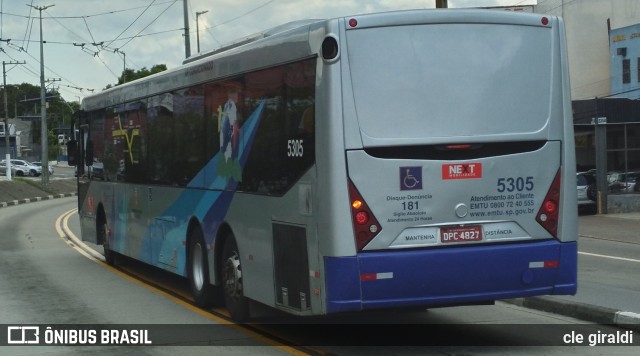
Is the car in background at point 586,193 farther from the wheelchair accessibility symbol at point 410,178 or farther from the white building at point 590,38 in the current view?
the wheelchair accessibility symbol at point 410,178

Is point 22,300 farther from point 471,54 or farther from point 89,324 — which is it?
point 471,54

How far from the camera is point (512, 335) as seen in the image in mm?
9844

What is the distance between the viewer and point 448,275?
833 centimetres

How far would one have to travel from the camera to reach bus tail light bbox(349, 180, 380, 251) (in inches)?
320

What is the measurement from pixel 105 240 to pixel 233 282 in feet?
25.9

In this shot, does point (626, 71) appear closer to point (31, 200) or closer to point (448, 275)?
point (31, 200)

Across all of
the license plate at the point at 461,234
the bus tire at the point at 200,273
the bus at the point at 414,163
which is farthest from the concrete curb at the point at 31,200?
the license plate at the point at 461,234

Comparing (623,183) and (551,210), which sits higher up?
(551,210)

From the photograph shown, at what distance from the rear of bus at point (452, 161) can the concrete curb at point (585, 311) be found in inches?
52.2

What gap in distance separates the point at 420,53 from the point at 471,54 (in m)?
0.50

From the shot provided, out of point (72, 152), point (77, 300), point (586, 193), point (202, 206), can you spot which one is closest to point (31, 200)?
point (586, 193)

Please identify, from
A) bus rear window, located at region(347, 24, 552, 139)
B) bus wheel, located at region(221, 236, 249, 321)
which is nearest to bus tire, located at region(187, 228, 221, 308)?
bus wheel, located at region(221, 236, 249, 321)

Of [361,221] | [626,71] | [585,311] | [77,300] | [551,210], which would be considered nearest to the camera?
[361,221]

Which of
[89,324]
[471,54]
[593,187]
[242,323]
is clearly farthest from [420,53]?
[593,187]
